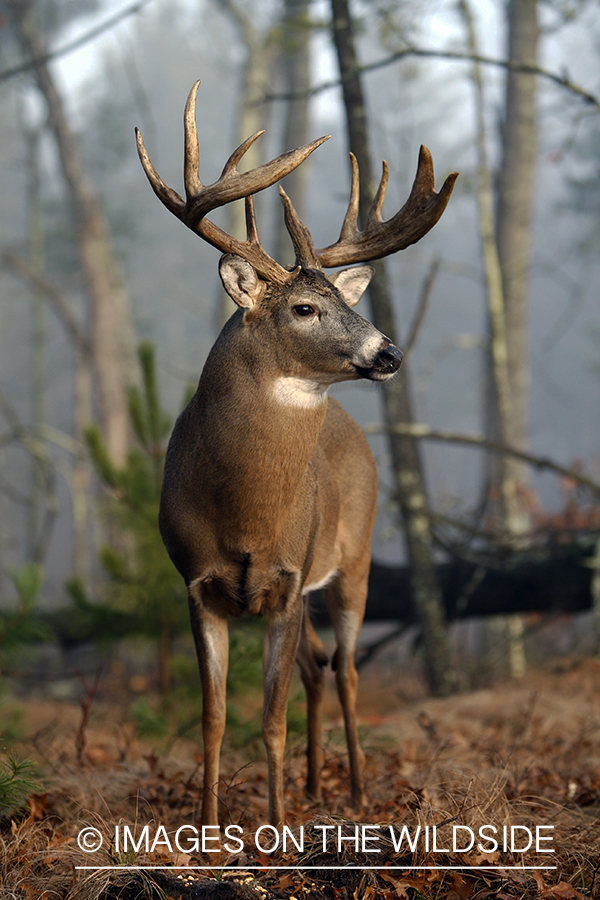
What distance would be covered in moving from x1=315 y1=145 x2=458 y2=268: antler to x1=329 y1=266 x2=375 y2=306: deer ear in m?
0.10

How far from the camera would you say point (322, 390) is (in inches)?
133

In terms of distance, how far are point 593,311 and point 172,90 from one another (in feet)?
108

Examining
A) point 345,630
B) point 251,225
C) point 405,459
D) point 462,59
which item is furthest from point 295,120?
point 345,630

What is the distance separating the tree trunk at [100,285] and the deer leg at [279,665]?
10266 mm

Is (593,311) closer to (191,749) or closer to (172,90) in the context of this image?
(172,90)

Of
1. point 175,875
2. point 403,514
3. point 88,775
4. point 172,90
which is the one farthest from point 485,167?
point 172,90

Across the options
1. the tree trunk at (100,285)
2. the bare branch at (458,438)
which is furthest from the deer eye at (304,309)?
the tree trunk at (100,285)

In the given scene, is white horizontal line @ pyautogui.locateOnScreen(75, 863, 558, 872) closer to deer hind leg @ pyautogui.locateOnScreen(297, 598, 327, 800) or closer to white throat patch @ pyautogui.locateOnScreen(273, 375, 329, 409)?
deer hind leg @ pyautogui.locateOnScreen(297, 598, 327, 800)

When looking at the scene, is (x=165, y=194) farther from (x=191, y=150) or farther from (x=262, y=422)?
(x=262, y=422)

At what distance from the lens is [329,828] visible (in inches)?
119

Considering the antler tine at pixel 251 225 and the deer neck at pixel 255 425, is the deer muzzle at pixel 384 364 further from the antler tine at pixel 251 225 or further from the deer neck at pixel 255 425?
the antler tine at pixel 251 225

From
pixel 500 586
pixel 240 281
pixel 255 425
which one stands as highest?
pixel 240 281

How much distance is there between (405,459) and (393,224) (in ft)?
11.9

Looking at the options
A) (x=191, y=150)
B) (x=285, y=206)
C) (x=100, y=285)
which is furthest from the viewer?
(x=100, y=285)
